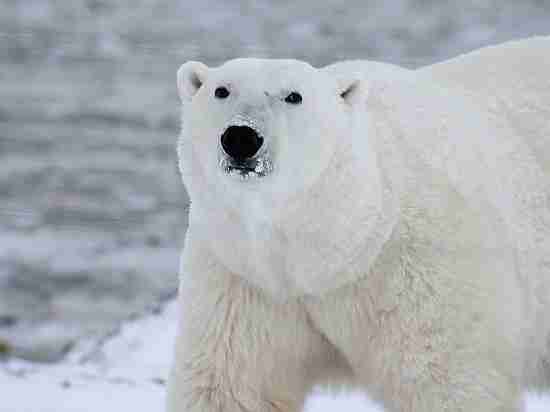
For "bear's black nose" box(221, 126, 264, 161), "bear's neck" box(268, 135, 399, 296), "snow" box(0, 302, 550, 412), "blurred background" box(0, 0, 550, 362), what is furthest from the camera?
"blurred background" box(0, 0, 550, 362)

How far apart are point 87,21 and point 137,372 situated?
18.5 metres

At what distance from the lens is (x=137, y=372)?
18.9ft

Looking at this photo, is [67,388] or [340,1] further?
[340,1]

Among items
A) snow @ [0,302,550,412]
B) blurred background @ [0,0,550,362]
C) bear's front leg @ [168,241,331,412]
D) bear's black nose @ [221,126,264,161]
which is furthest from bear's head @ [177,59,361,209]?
blurred background @ [0,0,550,362]

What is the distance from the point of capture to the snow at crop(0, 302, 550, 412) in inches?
185

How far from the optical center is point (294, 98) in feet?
9.99

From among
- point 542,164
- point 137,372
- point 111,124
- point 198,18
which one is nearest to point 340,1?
point 198,18

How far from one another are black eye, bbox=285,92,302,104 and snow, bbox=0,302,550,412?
3.89 feet

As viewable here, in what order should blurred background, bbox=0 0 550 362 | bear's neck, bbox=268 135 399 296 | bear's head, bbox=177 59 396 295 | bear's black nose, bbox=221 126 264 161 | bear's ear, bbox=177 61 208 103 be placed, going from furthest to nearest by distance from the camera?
blurred background, bbox=0 0 550 362 → bear's ear, bbox=177 61 208 103 → bear's neck, bbox=268 135 399 296 → bear's head, bbox=177 59 396 295 → bear's black nose, bbox=221 126 264 161

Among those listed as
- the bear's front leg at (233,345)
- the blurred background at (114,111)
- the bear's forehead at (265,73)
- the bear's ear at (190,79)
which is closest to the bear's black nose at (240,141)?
the bear's forehead at (265,73)

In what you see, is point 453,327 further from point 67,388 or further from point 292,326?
point 67,388

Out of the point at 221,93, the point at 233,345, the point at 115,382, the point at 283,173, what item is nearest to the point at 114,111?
the point at 115,382

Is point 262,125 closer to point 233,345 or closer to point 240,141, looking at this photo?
point 240,141

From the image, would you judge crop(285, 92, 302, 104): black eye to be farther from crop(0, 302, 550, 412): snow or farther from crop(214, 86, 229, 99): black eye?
crop(0, 302, 550, 412): snow
